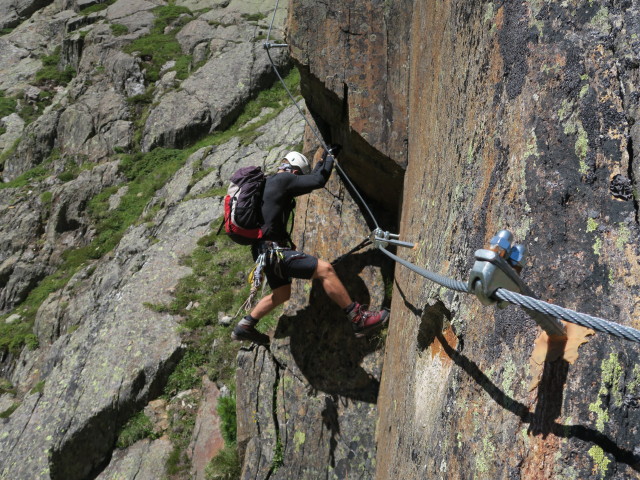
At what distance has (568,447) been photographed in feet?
7.00

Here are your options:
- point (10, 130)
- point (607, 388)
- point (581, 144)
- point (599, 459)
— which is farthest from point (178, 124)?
point (599, 459)

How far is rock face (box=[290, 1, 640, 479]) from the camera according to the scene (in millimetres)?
2160

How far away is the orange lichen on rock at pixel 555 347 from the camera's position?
222 centimetres

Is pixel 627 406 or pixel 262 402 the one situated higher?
pixel 627 406

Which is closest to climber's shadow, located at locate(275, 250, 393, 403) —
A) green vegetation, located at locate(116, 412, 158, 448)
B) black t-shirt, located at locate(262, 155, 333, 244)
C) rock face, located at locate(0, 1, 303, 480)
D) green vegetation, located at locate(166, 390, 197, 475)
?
black t-shirt, located at locate(262, 155, 333, 244)

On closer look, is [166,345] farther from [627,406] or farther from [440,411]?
[627,406]

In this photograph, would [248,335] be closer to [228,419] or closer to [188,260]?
[228,419]

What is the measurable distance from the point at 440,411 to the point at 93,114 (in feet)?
73.7

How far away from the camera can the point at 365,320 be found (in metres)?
7.38

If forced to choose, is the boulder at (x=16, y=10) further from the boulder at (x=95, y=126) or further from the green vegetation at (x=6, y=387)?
the green vegetation at (x=6, y=387)

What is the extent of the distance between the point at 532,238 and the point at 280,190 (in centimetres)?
526

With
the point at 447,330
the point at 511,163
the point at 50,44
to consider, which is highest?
the point at 511,163

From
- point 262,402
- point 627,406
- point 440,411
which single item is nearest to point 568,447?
point 627,406

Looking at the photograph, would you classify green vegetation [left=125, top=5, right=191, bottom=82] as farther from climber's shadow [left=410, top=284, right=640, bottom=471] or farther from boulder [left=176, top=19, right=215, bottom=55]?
climber's shadow [left=410, top=284, right=640, bottom=471]
